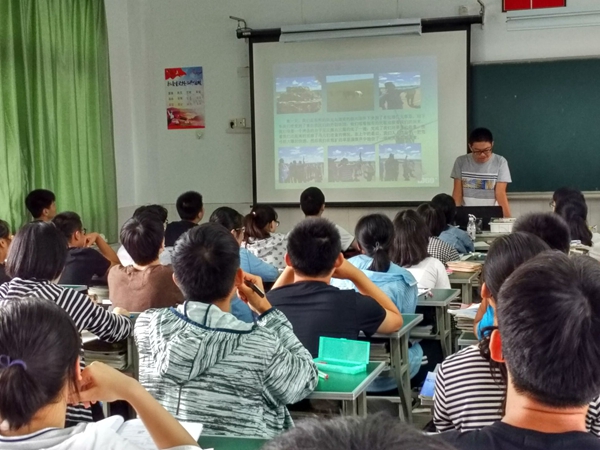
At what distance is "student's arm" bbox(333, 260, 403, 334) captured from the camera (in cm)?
300

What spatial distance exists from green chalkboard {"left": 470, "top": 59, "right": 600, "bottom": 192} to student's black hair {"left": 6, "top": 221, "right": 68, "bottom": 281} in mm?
5077

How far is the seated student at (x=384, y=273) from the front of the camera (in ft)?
11.3

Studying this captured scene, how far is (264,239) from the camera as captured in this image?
4.96 m

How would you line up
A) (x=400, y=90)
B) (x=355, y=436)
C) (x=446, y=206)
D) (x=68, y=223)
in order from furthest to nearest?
(x=400, y=90) < (x=446, y=206) < (x=68, y=223) < (x=355, y=436)

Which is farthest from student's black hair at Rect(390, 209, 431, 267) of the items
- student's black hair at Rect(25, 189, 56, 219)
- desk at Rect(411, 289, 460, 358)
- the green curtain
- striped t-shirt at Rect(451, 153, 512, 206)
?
the green curtain

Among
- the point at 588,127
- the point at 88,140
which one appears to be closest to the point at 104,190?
the point at 88,140

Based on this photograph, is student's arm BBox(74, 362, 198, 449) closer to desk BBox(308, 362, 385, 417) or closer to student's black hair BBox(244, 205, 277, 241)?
desk BBox(308, 362, 385, 417)

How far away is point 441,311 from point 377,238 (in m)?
0.54

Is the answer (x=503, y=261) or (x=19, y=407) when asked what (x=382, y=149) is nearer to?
(x=503, y=261)

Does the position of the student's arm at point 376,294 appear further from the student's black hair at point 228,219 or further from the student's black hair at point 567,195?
the student's black hair at point 567,195

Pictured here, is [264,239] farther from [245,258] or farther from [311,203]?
[311,203]

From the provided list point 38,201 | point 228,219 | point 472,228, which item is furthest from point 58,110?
point 472,228

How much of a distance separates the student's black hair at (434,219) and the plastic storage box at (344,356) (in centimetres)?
248

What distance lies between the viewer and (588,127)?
6805 mm
